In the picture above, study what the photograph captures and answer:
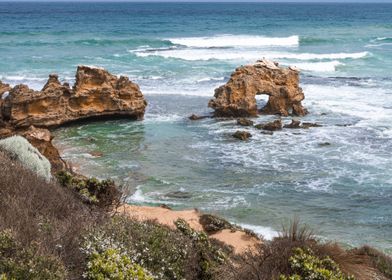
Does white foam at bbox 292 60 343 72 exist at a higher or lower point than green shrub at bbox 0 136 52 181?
lower

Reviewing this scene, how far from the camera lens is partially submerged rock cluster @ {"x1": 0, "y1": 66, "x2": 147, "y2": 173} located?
2233cm

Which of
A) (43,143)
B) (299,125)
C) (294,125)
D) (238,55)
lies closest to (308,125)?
(299,125)

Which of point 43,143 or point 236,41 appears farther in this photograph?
point 236,41

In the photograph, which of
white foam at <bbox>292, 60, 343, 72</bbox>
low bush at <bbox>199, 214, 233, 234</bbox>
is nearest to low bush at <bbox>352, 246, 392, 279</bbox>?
low bush at <bbox>199, 214, 233, 234</bbox>

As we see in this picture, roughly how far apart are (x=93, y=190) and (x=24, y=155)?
1.61 metres

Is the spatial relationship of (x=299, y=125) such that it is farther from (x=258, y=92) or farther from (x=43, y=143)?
(x=43, y=143)

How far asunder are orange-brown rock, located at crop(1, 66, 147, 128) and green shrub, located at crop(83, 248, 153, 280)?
56.2 feet

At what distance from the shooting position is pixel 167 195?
16312mm

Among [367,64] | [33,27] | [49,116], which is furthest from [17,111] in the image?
[33,27]

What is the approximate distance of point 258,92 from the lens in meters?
26.8

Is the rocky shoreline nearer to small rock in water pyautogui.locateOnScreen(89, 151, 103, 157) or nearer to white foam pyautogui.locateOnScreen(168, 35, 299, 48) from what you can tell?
small rock in water pyautogui.locateOnScreen(89, 151, 103, 157)

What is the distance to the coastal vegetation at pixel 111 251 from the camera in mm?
5961

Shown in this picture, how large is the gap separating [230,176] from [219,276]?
11.1m

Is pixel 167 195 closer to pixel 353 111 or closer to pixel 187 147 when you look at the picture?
pixel 187 147
